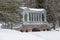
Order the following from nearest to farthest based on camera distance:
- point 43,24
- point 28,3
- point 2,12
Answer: point 2,12, point 43,24, point 28,3

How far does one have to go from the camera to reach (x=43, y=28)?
21141 millimetres

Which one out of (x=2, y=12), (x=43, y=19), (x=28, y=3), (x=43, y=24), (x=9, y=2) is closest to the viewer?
(x=2, y=12)

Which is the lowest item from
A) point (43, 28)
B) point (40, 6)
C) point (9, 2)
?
point (43, 28)

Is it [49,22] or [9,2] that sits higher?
[9,2]

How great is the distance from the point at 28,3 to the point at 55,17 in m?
4.72

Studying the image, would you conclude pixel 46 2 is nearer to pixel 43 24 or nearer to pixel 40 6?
pixel 40 6

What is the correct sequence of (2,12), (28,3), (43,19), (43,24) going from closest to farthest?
(2,12) → (43,24) → (43,19) → (28,3)

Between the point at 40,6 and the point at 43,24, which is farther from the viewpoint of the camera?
the point at 40,6

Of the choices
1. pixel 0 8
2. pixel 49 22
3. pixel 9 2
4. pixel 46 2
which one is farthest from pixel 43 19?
pixel 0 8

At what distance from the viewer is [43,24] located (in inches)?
829

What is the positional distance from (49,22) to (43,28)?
198cm

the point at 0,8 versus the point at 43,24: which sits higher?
the point at 0,8

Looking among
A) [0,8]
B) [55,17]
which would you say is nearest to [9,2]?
[0,8]

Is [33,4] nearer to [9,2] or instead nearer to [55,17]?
[55,17]
